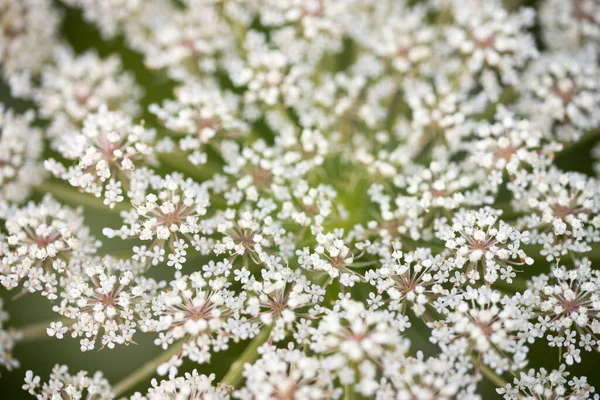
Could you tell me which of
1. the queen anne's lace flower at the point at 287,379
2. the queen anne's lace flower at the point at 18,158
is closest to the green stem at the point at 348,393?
the queen anne's lace flower at the point at 287,379

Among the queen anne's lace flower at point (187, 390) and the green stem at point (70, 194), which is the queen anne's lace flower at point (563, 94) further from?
the green stem at point (70, 194)

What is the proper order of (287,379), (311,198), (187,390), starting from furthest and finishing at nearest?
(311,198) → (187,390) → (287,379)

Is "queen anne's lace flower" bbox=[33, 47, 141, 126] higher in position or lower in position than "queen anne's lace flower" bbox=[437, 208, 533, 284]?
higher

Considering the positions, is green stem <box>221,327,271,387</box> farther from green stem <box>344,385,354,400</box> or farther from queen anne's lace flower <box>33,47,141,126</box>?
queen anne's lace flower <box>33,47,141,126</box>

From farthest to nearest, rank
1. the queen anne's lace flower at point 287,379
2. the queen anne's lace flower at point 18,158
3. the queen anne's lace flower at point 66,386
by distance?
the queen anne's lace flower at point 18,158
the queen anne's lace flower at point 66,386
the queen anne's lace flower at point 287,379

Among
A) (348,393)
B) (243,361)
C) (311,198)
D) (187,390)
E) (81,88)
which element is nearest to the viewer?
(187,390)

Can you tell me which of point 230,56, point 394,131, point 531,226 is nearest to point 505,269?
point 531,226

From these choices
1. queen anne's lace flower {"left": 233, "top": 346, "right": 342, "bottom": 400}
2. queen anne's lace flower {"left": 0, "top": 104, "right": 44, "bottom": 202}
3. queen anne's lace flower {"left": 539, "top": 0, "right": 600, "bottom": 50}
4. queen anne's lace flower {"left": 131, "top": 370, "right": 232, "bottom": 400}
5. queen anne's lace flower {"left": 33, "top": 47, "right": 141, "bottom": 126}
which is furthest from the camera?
A: queen anne's lace flower {"left": 539, "top": 0, "right": 600, "bottom": 50}

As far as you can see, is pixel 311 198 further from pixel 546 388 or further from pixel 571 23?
pixel 571 23

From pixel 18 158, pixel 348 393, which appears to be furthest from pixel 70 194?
pixel 348 393

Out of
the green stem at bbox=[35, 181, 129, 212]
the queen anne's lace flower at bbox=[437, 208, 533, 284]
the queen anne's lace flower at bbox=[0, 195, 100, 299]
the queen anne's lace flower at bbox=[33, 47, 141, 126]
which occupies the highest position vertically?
the queen anne's lace flower at bbox=[33, 47, 141, 126]

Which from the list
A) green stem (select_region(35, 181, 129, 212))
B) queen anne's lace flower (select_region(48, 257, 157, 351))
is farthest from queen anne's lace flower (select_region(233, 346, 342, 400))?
green stem (select_region(35, 181, 129, 212))

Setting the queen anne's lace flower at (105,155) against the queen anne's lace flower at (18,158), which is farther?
the queen anne's lace flower at (18,158)
